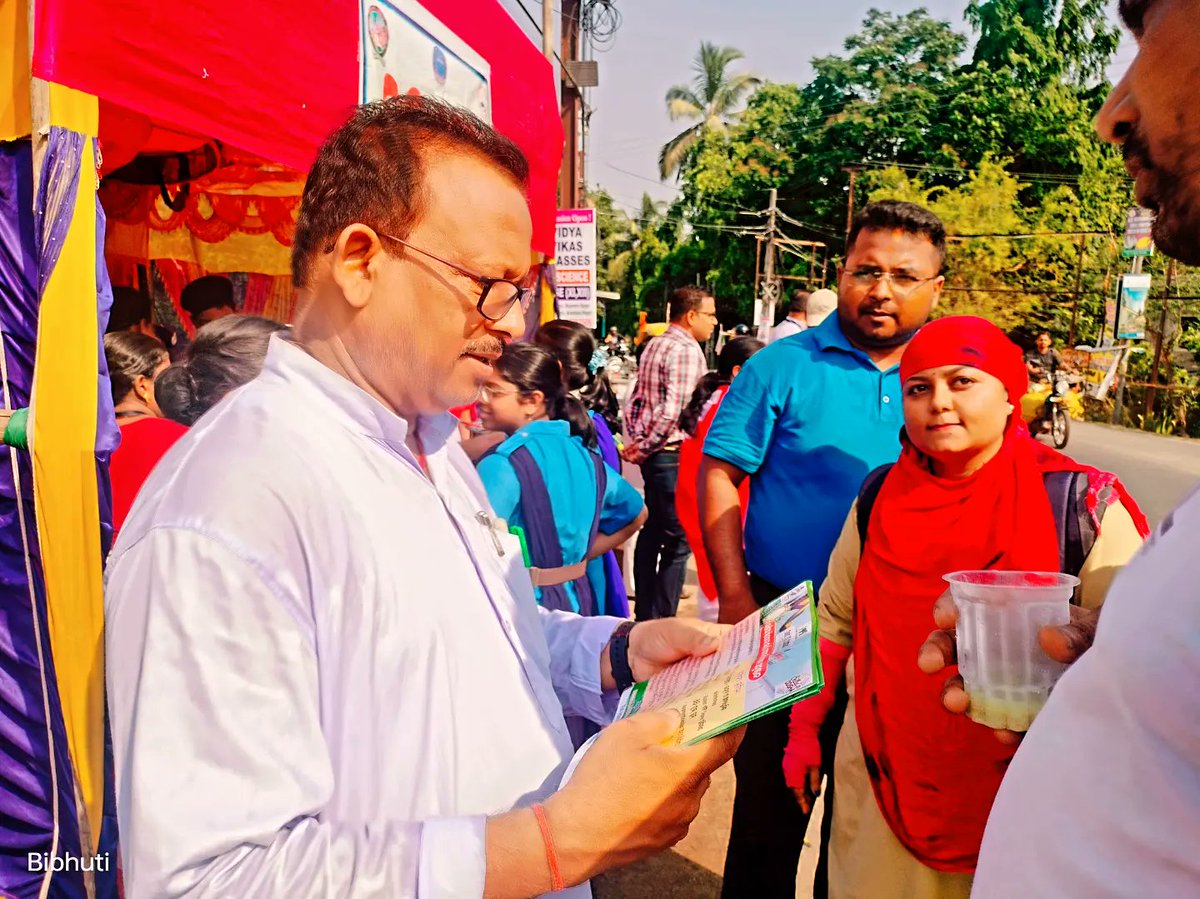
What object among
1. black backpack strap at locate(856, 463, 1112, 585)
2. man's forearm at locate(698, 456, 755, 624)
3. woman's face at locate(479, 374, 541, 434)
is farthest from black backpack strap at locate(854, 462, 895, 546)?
woman's face at locate(479, 374, 541, 434)

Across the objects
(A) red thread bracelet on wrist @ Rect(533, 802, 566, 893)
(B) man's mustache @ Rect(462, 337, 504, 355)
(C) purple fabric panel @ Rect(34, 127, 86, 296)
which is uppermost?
(C) purple fabric panel @ Rect(34, 127, 86, 296)

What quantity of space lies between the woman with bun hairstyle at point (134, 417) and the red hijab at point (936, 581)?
7.08 feet

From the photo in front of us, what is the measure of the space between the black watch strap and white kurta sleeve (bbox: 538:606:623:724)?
0.02m

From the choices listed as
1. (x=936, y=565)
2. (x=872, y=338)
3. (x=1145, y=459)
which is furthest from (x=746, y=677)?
(x=1145, y=459)

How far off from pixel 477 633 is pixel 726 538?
1.70 m

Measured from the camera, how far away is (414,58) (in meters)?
3.95

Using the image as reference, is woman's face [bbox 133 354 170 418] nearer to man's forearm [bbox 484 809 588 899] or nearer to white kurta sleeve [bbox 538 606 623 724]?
white kurta sleeve [bbox 538 606 623 724]

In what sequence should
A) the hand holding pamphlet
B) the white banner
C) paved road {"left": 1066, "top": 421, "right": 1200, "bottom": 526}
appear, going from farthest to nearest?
paved road {"left": 1066, "top": 421, "right": 1200, "bottom": 526} → the white banner → the hand holding pamphlet

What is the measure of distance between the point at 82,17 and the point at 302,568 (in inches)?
81.8

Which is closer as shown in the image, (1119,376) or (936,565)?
(936,565)

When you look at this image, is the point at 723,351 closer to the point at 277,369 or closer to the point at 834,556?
the point at 834,556

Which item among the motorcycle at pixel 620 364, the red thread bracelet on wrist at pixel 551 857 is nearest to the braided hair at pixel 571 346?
the red thread bracelet on wrist at pixel 551 857

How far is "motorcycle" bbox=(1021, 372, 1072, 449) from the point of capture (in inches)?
493

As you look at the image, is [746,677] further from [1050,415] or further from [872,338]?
[1050,415]
